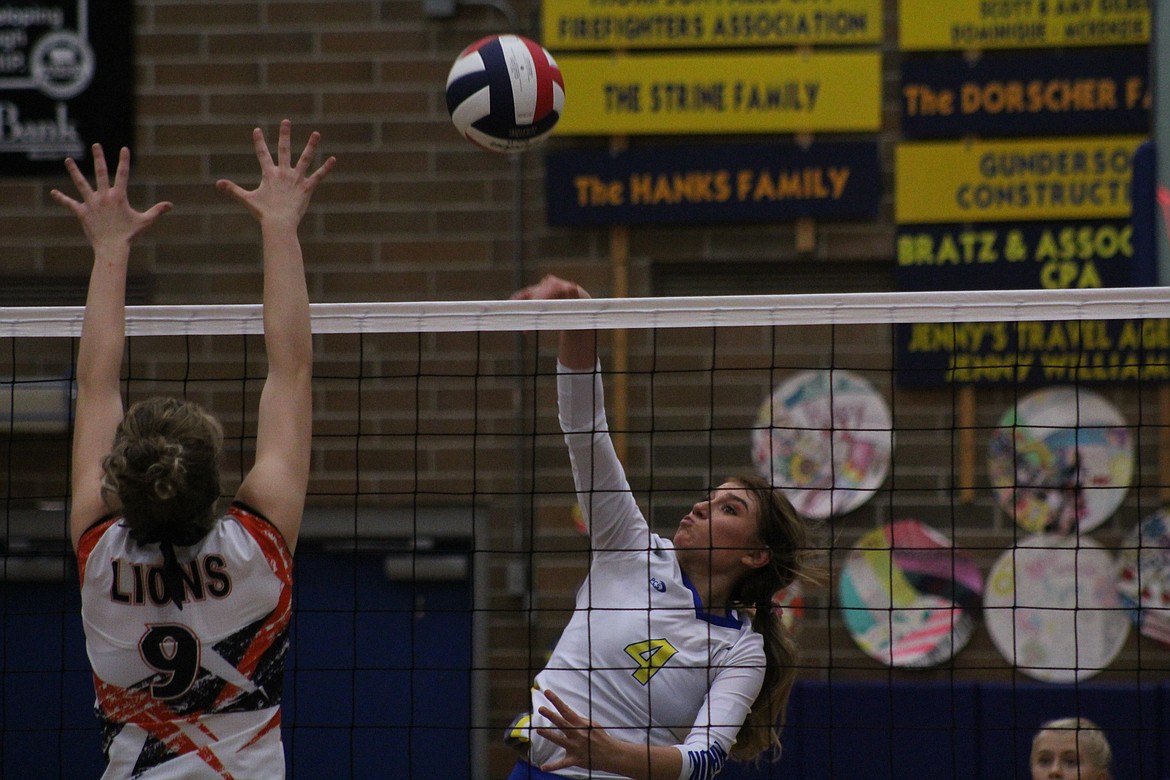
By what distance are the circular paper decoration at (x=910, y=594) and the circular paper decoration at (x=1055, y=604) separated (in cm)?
13

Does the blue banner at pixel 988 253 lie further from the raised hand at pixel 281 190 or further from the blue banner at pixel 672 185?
the raised hand at pixel 281 190

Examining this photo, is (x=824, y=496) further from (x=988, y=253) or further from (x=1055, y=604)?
(x=988, y=253)

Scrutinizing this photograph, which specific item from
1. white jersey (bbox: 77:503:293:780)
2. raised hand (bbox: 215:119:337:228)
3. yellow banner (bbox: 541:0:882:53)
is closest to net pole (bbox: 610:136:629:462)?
yellow banner (bbox: 541:0:882:53)

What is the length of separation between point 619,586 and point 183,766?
1.37 metres

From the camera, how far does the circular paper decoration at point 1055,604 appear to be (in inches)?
255

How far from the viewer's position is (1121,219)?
6.50 meters

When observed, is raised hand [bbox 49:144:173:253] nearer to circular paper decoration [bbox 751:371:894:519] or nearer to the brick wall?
the brick wall

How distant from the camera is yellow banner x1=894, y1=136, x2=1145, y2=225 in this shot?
Answer: 651 cm

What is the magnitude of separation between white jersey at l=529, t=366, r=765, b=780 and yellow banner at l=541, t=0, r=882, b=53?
3630 millimetres

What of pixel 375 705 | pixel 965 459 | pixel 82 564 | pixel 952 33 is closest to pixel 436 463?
pixel 375 705

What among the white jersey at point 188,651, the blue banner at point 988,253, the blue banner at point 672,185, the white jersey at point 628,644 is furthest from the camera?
the blue banner at point 672,185

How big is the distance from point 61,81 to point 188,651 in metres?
5.18

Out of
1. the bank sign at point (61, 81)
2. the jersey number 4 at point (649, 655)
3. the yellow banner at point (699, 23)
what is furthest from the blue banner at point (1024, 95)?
the jersey number 4 at point (649, 655)

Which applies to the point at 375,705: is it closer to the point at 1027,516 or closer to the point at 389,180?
the point at 389,180
